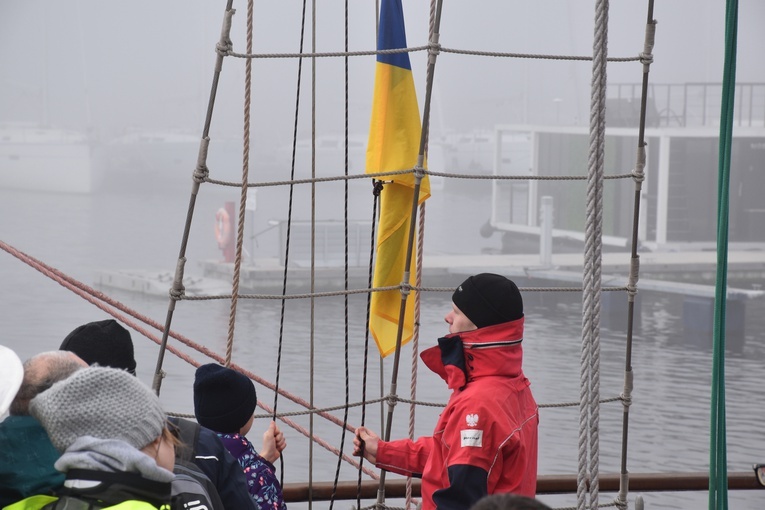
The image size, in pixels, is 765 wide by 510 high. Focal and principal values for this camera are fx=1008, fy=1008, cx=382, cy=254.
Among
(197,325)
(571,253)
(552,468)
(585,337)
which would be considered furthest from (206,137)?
(571,253)

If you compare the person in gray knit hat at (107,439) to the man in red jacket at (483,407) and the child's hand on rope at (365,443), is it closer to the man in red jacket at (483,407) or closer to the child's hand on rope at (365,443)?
the man in red jacket at (483,407)

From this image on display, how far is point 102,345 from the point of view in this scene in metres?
1.62

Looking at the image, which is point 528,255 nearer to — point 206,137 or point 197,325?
point 197,325

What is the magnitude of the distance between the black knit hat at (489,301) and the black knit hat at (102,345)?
0.55 m

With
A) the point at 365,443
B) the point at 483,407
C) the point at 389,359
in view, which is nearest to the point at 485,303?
the point at 483,407

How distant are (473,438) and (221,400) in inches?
15.5

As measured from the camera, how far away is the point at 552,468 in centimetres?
2034

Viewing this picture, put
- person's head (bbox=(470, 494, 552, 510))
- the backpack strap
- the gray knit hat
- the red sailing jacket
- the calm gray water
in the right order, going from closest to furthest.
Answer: person's head (bbox=(470, 494, 552, 510)) < the gray knit hat < the backpack strap < the red sailing jacket < the calm gray water

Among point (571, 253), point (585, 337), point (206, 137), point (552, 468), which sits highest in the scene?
point (206, 137)

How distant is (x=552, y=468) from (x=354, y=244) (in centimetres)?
2282

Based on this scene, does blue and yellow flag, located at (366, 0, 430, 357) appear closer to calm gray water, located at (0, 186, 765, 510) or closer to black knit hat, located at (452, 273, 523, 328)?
black knit hat, located at (452, 273, 523, 328)

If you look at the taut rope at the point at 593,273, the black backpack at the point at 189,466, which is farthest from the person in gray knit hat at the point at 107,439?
the taut rope at the point at 593,273

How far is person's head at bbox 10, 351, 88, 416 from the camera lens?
117 cm

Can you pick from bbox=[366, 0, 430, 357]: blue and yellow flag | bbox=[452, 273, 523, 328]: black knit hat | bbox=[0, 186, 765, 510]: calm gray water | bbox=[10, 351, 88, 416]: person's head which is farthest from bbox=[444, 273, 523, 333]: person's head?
bbox=[0, 186, 765, 510]: calm gray water
